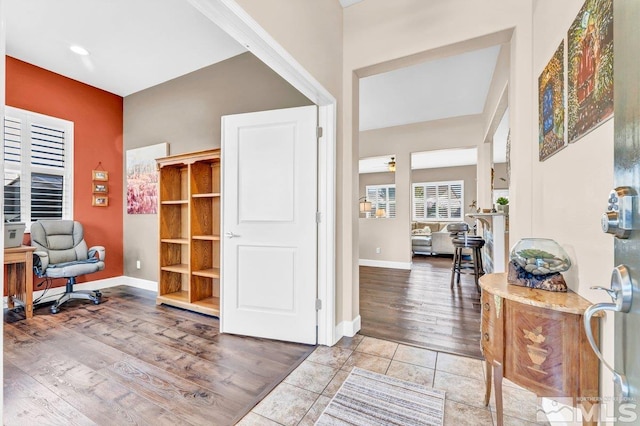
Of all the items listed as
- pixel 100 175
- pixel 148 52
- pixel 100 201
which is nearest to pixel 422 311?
pixel 148 52

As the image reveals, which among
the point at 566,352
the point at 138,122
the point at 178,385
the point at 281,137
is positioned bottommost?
the point at 178,385

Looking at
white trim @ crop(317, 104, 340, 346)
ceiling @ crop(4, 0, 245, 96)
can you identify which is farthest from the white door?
ceiling @ crop(4, 0, 245, 96)

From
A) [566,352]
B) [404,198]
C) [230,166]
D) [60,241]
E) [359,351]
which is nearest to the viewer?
[566,352]

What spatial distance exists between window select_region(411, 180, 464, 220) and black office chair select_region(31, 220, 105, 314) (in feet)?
Result: 27.0

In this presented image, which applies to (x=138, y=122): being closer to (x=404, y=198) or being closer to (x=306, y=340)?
(x=306, y=340)

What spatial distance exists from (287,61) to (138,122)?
3.46m

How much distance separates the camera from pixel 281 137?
2.45m

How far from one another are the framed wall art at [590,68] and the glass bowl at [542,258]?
1.66 feet

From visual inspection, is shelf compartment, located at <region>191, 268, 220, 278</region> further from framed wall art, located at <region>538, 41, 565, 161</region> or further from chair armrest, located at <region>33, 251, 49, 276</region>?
framed wall art, located at <region>538, 41, 565, 161</region>

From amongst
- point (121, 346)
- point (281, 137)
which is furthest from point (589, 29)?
point (121, 346)

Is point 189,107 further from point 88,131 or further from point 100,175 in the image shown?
point 100,175

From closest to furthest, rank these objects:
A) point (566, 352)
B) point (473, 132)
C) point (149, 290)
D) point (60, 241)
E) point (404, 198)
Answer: point (566, 352) < point (60, 241) < point (149, 290) < point (473, 132) < point (404, 198)

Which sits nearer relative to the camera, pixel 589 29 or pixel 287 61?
pixel 589 29

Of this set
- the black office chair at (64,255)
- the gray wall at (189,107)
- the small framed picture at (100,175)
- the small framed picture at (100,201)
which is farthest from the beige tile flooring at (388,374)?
the small framed picture at (100,175)
